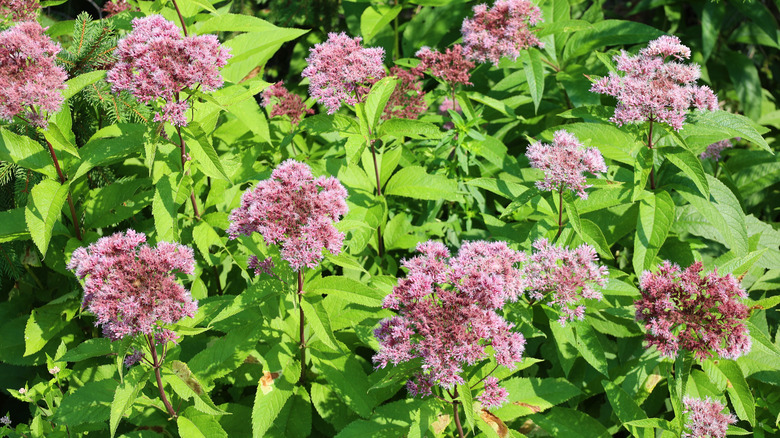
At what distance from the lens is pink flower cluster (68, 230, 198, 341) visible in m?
2.69

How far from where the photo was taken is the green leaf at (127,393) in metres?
2.69

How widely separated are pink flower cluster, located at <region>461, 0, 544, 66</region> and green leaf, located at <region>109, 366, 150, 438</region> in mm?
3039

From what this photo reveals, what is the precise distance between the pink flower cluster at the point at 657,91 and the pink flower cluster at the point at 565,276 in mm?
886

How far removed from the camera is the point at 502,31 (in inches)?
178

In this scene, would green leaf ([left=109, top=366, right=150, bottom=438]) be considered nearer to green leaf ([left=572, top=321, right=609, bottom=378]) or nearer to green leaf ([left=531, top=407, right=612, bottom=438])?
green leaf ([left=531, top=407, right=612, bottom=438])

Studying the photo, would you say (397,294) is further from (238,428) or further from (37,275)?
(37,275)

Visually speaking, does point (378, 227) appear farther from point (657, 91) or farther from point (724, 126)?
point (724, 126)

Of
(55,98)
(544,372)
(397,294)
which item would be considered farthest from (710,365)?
(55,98)

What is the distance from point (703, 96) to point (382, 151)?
2132mm

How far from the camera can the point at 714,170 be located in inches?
193

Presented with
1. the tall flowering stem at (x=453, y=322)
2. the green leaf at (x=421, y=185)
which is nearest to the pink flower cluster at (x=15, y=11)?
the green leaf at (x=421, y=185)

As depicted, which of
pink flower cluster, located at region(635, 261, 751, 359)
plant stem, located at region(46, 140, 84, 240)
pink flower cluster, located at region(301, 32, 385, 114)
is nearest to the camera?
pink flower cluster, located at region(635, 261, 751, 359)

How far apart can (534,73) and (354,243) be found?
1889mm

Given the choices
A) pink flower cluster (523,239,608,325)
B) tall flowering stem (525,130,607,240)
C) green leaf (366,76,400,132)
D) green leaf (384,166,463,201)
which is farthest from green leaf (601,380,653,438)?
green leaf (366,76,400,132)
